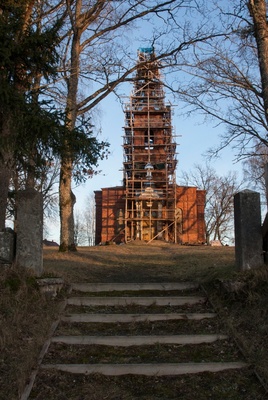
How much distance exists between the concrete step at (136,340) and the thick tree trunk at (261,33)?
663 cm

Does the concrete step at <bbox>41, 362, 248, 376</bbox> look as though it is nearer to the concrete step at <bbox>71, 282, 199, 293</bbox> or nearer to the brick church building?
the concrete step at <bbox>71, 282, 199, 293</bbox>

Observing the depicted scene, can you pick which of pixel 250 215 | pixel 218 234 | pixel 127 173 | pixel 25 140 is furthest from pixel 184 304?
pixel 218 234

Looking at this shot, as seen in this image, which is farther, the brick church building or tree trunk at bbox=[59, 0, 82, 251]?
the brick church building

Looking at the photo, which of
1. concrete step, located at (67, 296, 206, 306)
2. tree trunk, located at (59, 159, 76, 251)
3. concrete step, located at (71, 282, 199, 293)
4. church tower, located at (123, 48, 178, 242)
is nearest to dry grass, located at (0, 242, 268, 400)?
→ concrete step, located at (71, 282, 199, 293)

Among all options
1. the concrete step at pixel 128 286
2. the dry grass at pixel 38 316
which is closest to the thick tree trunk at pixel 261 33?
the dry grass at pixel 38 316

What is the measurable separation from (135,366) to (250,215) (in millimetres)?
3411

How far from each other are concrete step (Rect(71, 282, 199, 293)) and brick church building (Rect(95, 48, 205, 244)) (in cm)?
3064

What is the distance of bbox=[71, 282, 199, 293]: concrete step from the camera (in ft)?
24.8

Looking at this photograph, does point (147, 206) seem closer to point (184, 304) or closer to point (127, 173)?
point (127, 173)

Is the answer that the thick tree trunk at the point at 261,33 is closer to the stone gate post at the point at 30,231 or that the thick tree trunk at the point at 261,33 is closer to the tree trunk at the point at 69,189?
the tree trunk at the point at 69,189

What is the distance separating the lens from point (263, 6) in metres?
10.4

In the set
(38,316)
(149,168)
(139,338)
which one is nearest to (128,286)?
(38,316)

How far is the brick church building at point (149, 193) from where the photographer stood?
39.8 m

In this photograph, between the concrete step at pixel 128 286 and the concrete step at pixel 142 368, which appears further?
the concrete step at pixel 128 286
